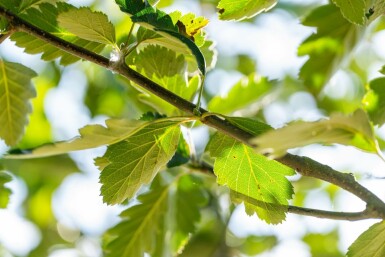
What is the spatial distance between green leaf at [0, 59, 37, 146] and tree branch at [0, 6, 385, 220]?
0.65ft

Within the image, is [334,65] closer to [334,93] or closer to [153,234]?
[153,234]

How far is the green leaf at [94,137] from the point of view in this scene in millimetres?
691

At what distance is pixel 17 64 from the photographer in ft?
3.09

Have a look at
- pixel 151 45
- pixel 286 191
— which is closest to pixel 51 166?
pixel 151 45

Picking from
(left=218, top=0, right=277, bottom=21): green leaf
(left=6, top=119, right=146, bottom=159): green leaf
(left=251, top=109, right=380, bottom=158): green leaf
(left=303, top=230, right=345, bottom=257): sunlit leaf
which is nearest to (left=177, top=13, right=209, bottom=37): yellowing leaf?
(left=218, top=0, right=277, bottom=21): green leaf

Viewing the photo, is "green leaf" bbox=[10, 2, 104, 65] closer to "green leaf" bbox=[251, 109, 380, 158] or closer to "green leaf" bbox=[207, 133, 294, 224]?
"green leaf" bbox=[207, 133, 294, 224]

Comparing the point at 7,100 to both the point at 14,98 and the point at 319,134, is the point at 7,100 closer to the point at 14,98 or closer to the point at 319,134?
the point at 14,98

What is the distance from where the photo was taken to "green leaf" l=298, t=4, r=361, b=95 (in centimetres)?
108

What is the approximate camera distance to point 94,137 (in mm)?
719

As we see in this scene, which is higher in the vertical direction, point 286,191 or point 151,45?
point 151,45

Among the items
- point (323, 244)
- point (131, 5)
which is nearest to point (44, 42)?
point (131, 5)

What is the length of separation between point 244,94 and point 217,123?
429 mm

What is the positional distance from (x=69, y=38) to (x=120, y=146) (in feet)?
0.51

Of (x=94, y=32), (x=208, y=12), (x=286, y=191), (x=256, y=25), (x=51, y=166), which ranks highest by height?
(x=256, y=25)
